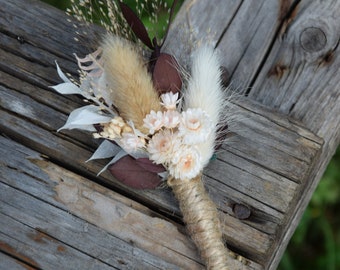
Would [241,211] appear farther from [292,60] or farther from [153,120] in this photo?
[292,60]

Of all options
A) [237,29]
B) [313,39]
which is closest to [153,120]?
[237,29]

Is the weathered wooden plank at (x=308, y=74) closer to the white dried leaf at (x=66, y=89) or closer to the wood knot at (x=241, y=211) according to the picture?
the wood knot at (x=241, y=211)

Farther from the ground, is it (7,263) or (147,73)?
(147,73)

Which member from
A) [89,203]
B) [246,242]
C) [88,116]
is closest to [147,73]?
[88,116]

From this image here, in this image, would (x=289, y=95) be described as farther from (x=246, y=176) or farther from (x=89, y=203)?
(x=89, y=203)

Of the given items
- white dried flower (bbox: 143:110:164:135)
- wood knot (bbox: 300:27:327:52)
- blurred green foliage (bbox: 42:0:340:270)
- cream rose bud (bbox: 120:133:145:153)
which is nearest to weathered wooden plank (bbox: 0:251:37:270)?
cream rose bud (bbox: 120:133:145:153)

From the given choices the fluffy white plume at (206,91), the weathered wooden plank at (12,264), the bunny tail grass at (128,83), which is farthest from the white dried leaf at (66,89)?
the weathered wooden plank at (12,264)

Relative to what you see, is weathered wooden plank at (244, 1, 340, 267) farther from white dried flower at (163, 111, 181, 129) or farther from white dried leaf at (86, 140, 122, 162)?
white dried leaf at (86, 140, 122, 162)
